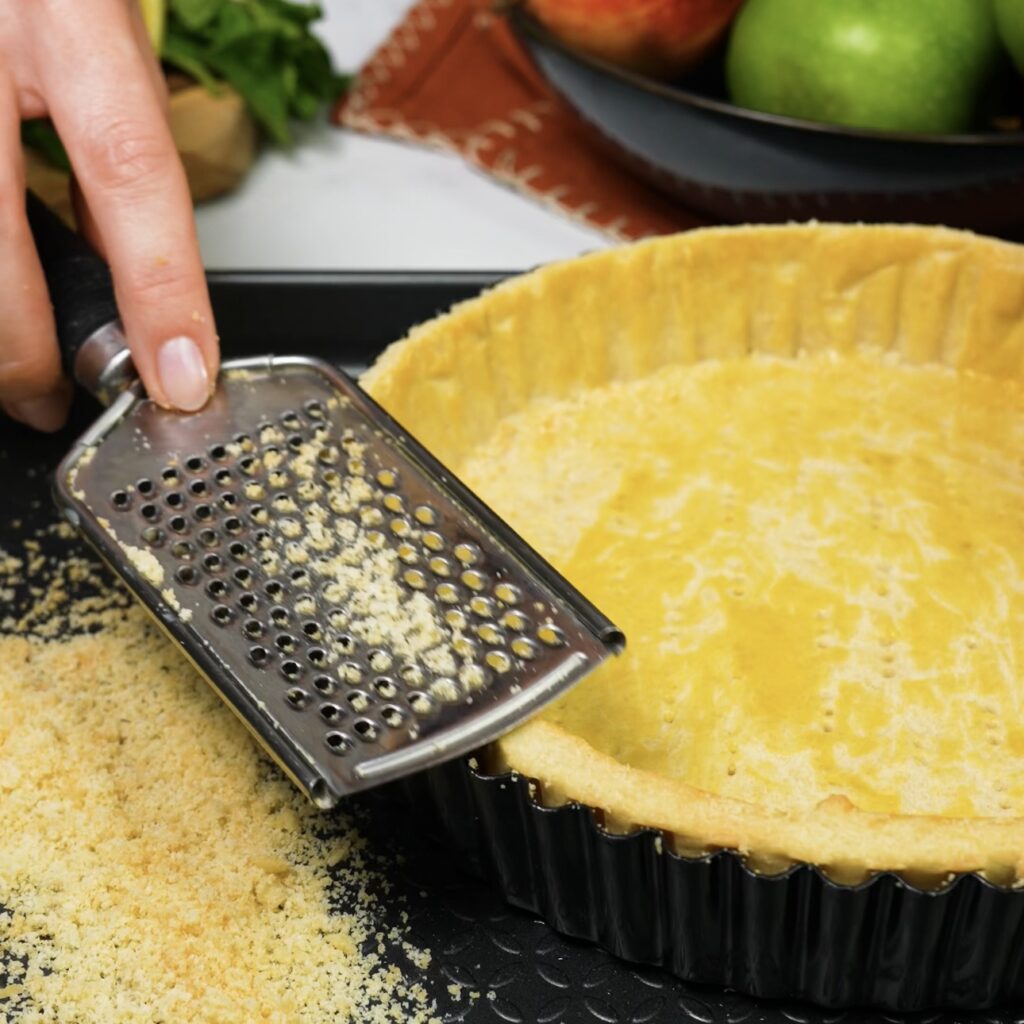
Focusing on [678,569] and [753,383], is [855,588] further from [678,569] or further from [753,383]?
[753,383]

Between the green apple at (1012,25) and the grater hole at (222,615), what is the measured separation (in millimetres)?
981

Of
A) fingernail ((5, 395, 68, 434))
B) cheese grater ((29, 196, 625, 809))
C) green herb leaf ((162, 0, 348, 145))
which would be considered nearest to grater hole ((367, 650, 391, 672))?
cheese grater ((29, 196, 625, 809))

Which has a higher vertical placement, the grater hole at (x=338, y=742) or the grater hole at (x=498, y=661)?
the grater hole at (x=498, y=661)

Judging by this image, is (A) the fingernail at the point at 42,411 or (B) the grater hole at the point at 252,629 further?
(A) the fingernail at the point at 42,411

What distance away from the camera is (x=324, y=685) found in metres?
0.93

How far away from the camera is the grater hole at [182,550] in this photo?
1.02m

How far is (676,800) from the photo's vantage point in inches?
34.3

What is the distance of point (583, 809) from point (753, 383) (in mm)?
623

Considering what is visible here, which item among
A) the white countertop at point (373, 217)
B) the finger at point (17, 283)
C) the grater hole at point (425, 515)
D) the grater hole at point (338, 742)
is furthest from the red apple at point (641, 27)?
the grater hole at point (338, 742)

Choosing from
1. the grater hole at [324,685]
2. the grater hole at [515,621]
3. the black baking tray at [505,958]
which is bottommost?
the black baking tray at [505,958]

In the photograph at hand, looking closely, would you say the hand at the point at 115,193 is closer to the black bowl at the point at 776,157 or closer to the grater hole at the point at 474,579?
the grater hole at the point at 474,579

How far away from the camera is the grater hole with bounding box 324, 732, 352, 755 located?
0.88 meters

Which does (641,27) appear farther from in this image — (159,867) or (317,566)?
(159,867)

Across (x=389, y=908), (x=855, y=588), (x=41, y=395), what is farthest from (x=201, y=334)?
(x=855, y=588)
